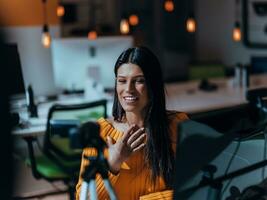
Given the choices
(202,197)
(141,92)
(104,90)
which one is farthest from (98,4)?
(202,197)

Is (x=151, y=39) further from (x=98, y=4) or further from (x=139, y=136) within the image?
(x=139, y=136)

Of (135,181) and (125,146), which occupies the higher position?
(125,146)

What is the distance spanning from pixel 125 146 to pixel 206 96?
3.36 meters

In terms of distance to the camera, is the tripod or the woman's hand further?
the woman's hand

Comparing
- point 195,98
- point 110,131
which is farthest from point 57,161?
point 110,131

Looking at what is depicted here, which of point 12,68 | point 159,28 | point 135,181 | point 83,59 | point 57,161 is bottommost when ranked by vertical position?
point 57,161

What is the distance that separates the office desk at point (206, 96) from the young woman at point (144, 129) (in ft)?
7.58

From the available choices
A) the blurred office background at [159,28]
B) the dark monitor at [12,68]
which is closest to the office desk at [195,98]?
the blurred office background at [159,28]

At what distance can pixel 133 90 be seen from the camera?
1312 millimetres

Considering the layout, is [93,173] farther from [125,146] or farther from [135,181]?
[135,181]

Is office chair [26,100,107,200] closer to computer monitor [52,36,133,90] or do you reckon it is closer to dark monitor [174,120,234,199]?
computer monitor [52,36,133,90]

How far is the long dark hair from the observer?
1.30 m

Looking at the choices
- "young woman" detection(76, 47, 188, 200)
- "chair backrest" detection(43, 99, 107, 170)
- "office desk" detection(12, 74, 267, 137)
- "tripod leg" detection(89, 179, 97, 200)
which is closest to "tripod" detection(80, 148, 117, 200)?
"tripod leg" detection(89, 179, 97, 200)

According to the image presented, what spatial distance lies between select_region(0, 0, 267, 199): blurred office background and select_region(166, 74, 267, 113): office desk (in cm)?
32
